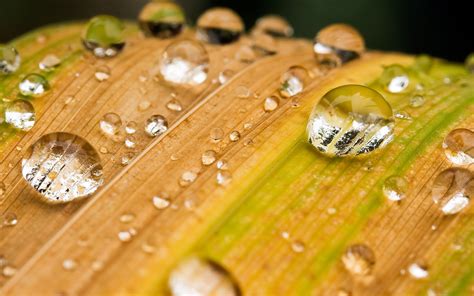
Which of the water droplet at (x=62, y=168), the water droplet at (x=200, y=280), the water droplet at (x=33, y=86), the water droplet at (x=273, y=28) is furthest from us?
the water droplet at (x=273, y=28)

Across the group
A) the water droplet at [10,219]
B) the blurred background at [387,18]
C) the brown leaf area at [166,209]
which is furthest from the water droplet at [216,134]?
the blurred background at [387,18]

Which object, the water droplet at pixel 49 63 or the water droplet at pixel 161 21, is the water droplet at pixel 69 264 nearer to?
the water droplet at pixel 49 63

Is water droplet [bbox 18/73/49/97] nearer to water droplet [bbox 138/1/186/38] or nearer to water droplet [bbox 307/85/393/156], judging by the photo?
water droplet [bbox 138/1/186/38]

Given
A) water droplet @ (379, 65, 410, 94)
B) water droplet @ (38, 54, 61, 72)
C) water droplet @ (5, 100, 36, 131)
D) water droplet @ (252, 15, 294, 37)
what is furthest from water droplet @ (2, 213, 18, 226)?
water droplet @ (252, 15, 294, 37)

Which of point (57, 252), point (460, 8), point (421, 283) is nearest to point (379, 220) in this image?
point (421, 283)

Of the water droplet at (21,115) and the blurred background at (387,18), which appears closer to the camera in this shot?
the water droplet at (21,115)

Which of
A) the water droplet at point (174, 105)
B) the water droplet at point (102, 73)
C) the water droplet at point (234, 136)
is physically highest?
the water droplet at point (102, 73)

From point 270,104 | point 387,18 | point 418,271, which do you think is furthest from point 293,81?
point 387,18

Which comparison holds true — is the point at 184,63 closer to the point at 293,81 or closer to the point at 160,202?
the point at 293,81
